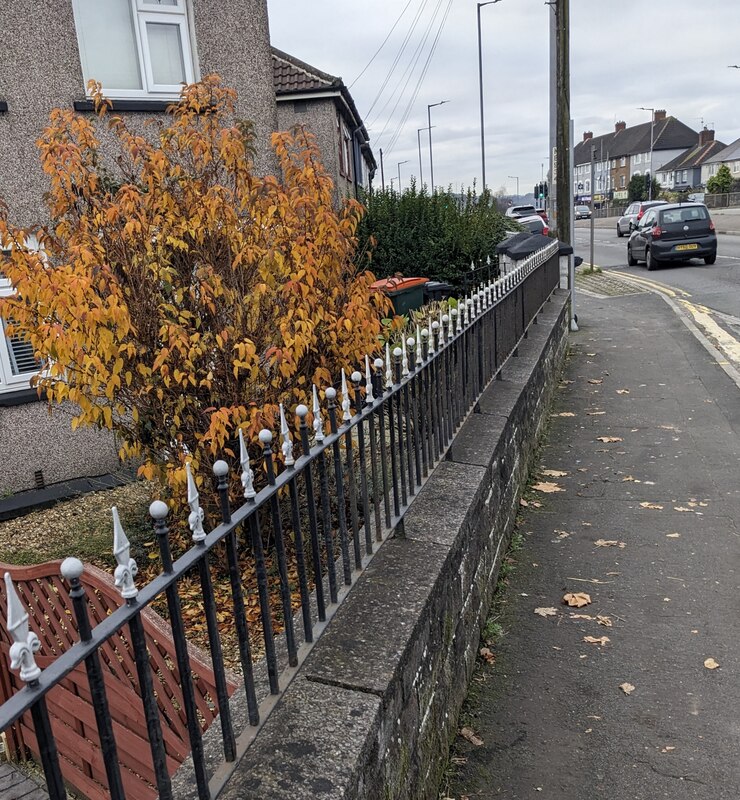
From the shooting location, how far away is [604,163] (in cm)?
11256

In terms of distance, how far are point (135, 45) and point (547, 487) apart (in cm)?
696

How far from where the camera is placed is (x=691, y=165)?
289 feet

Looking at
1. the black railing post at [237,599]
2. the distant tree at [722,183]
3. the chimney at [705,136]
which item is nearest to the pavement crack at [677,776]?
the black railing post at [237,599]

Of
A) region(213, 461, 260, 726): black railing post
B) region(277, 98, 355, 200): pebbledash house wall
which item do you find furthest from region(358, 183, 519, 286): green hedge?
region(213, 461, 260, 726): black railing post

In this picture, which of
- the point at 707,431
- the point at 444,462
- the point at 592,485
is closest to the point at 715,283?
the point at 707,431

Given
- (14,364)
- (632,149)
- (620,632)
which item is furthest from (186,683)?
(632,149)

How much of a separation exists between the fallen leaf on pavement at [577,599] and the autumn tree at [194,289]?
194cm

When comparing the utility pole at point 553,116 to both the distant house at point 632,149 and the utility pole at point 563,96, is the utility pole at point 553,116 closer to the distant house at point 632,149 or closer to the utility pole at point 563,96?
the utility pole at point 563,96

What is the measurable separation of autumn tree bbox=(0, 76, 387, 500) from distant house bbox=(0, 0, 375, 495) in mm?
3452

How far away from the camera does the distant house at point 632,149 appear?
320ft

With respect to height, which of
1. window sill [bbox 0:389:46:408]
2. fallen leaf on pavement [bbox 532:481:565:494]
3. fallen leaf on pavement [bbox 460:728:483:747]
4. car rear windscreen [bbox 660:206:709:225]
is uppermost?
car rear windscreen [bbox 660:206:709:225]

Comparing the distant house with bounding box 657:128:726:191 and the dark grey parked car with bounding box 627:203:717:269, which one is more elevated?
the distant house with bounding box 657:128:726:191

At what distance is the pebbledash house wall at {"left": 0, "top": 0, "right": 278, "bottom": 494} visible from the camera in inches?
305

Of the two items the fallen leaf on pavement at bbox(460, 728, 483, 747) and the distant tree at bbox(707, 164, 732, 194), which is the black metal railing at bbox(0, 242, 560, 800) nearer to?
the fallen leaf on pavement at bbox(460, 728, 483, 747)
